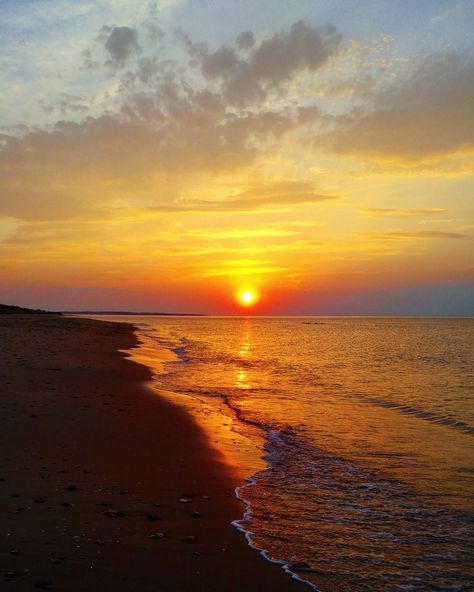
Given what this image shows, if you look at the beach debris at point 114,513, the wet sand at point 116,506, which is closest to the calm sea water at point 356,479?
the wet sand at point 116,506

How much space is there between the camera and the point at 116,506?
730cm

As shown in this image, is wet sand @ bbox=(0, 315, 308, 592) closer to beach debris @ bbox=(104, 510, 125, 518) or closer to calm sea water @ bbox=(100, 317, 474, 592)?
beach debris @ bbox=(104, 510, 125, 518)

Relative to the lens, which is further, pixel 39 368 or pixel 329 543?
pixel 39 368

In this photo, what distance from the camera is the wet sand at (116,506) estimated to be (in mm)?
5441

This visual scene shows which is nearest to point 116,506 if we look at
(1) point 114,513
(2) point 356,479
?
(1) point 114,513

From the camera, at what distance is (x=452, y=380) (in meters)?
28.6

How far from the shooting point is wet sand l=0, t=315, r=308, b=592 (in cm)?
544

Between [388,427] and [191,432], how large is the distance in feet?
20.7

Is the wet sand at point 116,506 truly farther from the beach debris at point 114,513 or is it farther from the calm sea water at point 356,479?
the calm sea water at point 356,479

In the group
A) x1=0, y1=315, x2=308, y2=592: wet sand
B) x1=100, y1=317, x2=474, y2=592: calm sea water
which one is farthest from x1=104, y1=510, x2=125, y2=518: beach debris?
x1=100, y1=317, x2=474, y2=592: calm sea water

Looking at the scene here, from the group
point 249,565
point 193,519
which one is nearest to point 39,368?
point 193,519

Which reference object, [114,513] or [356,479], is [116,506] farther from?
[356,479]

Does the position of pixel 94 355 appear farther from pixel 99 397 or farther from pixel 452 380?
pixel 452 380

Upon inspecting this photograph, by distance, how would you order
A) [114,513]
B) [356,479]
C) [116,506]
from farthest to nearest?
[356,479]
[116,506]
[114,513]
